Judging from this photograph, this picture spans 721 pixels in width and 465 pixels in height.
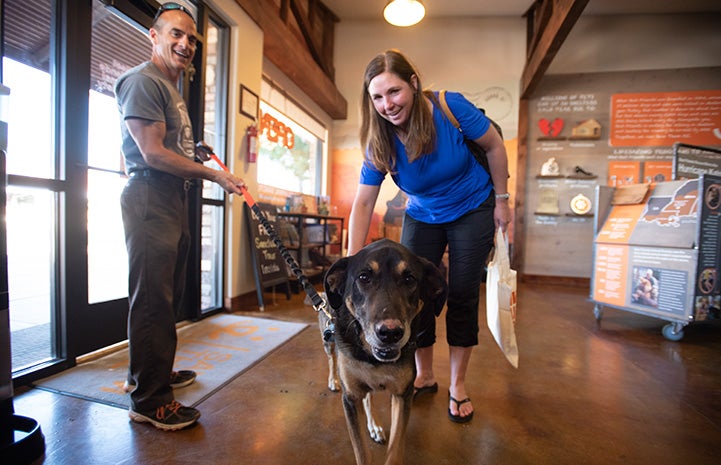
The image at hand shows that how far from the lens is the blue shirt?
60.9 inches

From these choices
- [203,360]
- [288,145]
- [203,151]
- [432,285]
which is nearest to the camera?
[432,285]

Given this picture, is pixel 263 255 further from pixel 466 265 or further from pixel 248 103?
pixel 466 265

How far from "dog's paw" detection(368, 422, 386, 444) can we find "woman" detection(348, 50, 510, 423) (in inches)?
15.1

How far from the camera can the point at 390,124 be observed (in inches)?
62.3

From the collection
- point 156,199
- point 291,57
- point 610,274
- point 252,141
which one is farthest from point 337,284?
point 291,57

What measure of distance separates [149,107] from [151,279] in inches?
28.4

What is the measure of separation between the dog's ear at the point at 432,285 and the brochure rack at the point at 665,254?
9.93 feet

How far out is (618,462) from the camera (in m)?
1.39

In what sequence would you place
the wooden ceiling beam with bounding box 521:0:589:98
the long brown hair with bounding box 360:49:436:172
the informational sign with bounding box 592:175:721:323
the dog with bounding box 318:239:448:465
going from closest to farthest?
the dog with bounding box 318:239:448:465 → the long brown hair with bounding box 360:49:436:172 → the informational sign with bounding box 592:175:721:323 → the wooden ceiling beam with bounding box 521:0:589:98

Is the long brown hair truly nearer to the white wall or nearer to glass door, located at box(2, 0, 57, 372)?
glass door, located at box(2, 0, 57, 372)

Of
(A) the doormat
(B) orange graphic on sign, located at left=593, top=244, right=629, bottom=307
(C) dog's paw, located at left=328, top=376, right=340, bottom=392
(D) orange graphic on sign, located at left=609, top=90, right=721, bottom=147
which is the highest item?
(D) orange graphic on sign, located at left=609, top=90, right=721, bottom=147

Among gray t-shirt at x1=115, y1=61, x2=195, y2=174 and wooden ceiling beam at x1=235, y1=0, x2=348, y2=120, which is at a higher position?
wooden ceiling beam at x1=235, y1=0, x2=348, y2=120

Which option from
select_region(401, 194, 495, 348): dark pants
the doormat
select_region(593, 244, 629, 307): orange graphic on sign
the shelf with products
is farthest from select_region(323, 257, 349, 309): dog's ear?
select_region(593, 244, 629, 307): orange graphic on sign

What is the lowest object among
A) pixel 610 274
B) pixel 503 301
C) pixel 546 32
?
pixel 610 274
